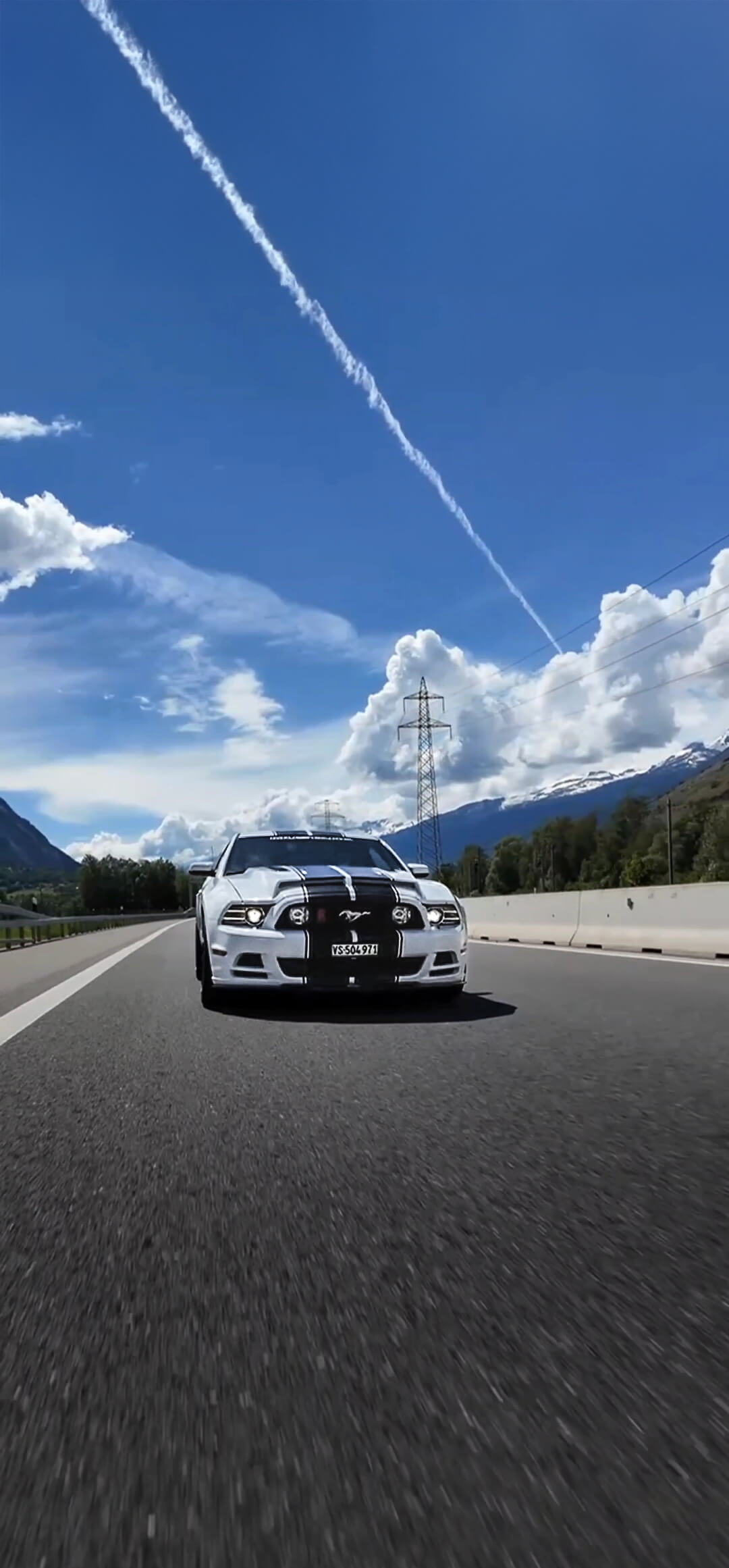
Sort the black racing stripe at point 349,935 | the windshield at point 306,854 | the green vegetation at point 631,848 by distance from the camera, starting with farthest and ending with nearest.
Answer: the green vegetation at point 631,848 < the windshield at point 306,854 < the black racing stripe at point 349,935

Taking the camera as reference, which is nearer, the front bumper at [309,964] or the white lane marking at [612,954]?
the front bumper at [309,964]

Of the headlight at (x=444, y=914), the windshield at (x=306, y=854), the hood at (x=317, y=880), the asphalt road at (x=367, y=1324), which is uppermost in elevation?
the windshield at (x=306, y=854)

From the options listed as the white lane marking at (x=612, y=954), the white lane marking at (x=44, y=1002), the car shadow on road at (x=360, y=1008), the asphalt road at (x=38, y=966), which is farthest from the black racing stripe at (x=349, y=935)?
the white lane marking at (x=612, y=954)

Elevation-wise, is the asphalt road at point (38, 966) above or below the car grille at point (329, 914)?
below

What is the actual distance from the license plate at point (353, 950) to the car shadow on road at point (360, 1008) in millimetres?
311

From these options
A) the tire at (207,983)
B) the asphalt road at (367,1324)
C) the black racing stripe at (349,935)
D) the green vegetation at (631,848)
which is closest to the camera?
the asphalt road at (367,1324)

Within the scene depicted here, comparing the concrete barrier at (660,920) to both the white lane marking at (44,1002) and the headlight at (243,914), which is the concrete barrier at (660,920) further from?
the headlight at (243,914)

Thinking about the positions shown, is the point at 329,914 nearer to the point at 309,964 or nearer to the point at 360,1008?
the point at 309,964

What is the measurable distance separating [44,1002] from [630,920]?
9863 millimetres

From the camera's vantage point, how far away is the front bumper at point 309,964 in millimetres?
9164

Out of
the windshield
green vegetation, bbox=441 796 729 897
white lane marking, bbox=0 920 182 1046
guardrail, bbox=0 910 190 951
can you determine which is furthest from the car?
green vegetation, bbox=441 796 729 897

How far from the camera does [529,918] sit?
23266mm

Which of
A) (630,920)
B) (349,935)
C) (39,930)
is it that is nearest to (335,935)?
(349,935)

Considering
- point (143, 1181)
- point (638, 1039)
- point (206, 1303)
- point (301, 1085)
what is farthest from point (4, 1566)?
point (638, 1039)
